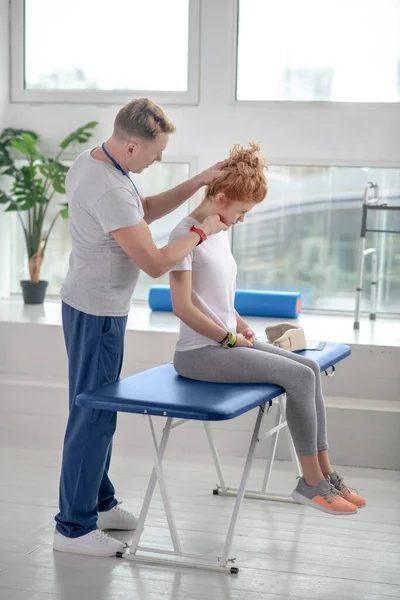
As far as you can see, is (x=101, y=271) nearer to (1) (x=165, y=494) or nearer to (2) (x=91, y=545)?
(1) (x=165, y=494)

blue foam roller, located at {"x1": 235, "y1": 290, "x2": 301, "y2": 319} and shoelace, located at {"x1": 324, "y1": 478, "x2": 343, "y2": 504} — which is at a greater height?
blue foam roller, located at {"x1": 235, "y1": 290, "x2": 301, "y2": 319}

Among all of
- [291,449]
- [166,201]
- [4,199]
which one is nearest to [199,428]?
[291,449]

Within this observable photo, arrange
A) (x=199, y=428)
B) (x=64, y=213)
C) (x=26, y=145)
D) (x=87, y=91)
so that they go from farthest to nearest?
(x=87, y=91) → (x=64, y=213) → (x=26, y=145) → (x=199, y=428)

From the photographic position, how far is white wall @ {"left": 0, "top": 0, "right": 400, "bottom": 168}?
488 centimetres

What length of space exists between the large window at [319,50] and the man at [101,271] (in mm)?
2478

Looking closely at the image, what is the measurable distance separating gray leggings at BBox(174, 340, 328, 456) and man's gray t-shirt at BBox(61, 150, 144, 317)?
0.27 meters

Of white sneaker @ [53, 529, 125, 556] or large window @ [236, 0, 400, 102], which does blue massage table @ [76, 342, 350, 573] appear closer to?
white sneaker @ [53, 529, 125, 556]

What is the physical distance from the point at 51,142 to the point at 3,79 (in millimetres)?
455

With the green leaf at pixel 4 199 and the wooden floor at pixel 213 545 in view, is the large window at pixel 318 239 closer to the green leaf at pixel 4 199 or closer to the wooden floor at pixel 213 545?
the green leaf at pixel 4 199

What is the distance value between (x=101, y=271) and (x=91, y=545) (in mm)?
801

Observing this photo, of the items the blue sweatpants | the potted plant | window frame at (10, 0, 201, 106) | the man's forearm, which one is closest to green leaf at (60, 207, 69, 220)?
the potted plant

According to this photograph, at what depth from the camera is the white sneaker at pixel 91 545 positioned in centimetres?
263

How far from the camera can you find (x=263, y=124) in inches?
196

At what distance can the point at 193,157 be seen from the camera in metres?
5.08
